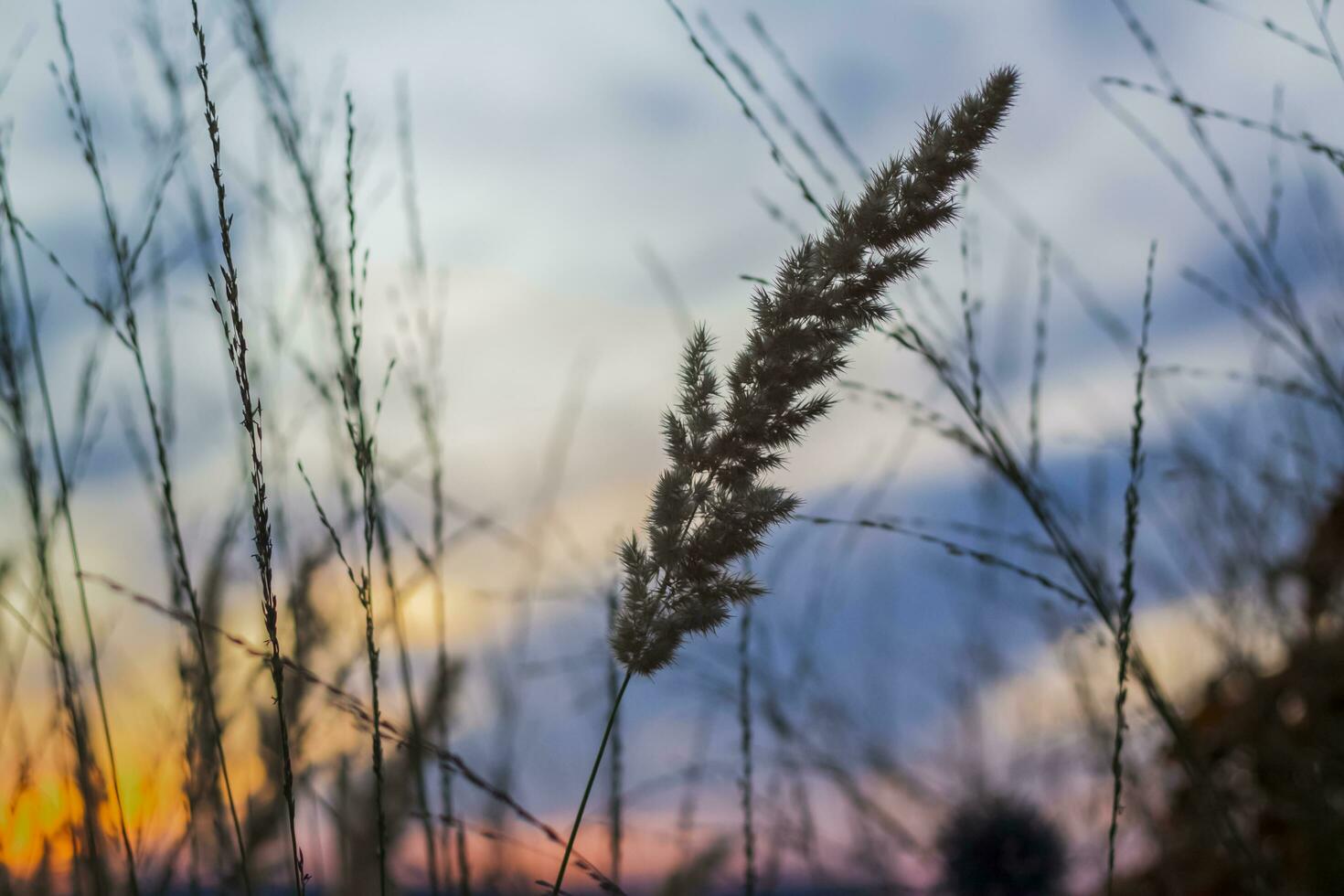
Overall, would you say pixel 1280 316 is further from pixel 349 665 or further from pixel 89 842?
pixel 89 842

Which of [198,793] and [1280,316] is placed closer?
[198,793]

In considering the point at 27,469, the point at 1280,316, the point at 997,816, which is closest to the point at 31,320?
the point at 27,469

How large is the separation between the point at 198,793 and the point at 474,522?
3.46ft

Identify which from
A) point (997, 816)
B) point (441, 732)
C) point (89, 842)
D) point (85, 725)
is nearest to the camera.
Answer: point (89, 842)

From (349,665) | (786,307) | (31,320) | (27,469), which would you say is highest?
(31,320)

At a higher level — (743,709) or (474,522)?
(474,522)

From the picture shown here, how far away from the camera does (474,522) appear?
2828mm

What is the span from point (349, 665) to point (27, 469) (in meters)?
0.83

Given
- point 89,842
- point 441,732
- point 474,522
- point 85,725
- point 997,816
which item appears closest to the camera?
point 89,842

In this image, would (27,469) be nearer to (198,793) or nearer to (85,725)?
(85,725)

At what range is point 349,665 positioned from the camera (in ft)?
8.32

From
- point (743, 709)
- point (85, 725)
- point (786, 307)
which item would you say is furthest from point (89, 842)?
point (786, 307)

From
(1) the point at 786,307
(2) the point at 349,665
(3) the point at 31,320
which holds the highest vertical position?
(3) the point at 31,320

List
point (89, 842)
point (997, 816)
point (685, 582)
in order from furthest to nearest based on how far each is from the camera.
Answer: point (997, 816), point (89, 842), point (685, 582)
